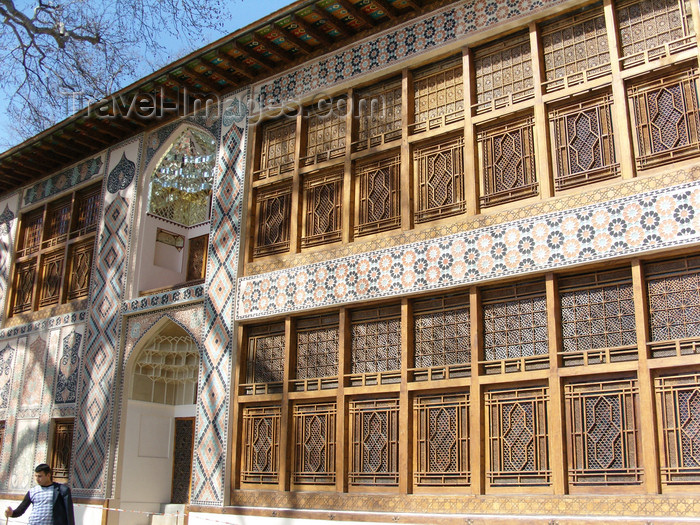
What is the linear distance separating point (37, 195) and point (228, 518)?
7860 millimetres

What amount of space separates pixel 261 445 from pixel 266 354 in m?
1.11

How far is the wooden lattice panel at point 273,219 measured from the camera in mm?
9812

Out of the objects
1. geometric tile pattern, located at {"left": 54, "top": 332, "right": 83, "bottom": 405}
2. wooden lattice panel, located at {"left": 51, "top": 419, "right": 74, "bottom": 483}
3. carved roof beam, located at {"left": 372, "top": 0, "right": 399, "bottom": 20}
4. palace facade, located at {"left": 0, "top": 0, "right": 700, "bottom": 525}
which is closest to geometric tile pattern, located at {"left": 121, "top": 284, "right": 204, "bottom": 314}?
palace facade, located at {"left": 0, "top": 0, "right": 700, "bottom": 525}

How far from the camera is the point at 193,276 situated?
1291cm

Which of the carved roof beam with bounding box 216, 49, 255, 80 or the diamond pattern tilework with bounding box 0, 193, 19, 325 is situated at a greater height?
the carved roof beam with bounding box 216, 49, 255, 80

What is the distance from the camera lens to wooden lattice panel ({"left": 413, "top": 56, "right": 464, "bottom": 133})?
8.67 m

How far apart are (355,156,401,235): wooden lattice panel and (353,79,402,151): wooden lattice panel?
11.2 inches

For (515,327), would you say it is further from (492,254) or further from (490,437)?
(490,437)

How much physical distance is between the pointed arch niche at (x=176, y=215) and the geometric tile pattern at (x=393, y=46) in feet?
5.09

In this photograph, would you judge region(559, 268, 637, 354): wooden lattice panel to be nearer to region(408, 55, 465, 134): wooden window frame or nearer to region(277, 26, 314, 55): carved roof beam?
region(408, 55, 465, 134): wooden window frame

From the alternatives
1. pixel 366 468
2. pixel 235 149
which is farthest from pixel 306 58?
pixel 366 468

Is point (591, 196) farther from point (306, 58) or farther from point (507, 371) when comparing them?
point (306, 58)

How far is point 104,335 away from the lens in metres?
11.5

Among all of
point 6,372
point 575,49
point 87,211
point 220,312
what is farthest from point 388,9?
point 6,372
